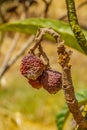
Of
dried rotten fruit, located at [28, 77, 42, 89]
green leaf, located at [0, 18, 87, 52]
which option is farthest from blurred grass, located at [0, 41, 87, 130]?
dried rotten fruit, located at [28, 77, 42, 89]

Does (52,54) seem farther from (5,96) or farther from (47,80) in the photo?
(47,80)

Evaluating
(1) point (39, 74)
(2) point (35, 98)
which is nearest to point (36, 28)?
(1) point (39, 74)

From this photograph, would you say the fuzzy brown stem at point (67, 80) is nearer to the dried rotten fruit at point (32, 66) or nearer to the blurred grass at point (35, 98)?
the dried rotten fruit at point (32, 66)

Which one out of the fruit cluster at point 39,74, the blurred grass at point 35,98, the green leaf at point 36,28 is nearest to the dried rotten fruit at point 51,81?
the fruit cluster at point 39,74

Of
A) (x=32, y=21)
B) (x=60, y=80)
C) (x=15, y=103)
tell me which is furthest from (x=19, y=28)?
(x=15, y=103)

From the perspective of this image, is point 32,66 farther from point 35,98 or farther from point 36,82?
point 35,98

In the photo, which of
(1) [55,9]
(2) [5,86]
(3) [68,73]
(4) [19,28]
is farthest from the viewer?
(1) [55,9]
